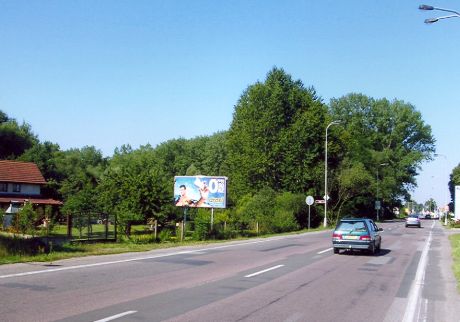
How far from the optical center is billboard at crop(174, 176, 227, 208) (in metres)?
31.4

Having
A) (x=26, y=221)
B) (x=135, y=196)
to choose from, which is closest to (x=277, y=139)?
(x=135, y=196)

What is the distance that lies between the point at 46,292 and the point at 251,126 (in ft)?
157

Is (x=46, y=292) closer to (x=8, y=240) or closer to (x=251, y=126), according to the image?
(x=8, y=240)

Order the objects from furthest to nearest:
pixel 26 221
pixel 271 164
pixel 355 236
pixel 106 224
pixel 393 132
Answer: pixel 393 132 < pixel 271 164 < pixel 106 224 < pixel 355 236 < pixel 26 221

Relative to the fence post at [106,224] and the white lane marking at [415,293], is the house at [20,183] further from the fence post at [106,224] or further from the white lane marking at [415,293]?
the white lane marking at [415,293]

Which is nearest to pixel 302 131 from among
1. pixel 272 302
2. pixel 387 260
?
pixel 387 260

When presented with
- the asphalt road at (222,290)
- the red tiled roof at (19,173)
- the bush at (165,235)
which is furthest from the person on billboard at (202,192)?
the red tiled roof at (19,173)

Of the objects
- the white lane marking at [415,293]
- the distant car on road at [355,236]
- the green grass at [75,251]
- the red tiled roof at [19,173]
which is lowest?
the white lane marking at [415,293]

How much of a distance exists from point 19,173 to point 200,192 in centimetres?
3968

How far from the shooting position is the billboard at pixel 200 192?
103 feet

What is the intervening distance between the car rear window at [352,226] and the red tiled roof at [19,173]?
164 ft

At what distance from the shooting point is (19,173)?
6244 cm

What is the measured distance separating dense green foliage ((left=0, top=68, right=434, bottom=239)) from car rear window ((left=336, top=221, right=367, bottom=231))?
30.7 ft

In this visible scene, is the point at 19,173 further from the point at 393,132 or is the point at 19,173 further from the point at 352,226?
the point at 393,132
